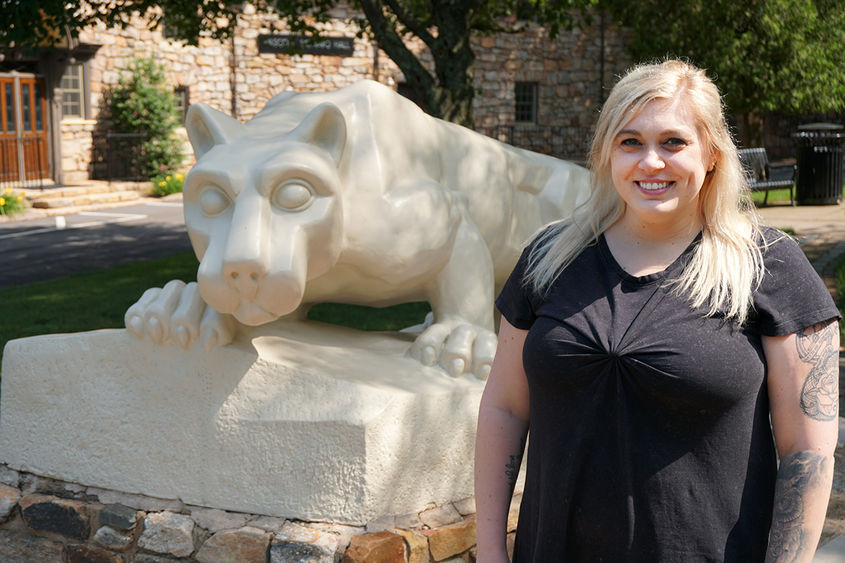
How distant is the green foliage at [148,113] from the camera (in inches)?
747

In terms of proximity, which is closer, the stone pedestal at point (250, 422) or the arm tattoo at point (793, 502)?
the arm tattoo at point (793, 502)

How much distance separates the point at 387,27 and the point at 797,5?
1079cm

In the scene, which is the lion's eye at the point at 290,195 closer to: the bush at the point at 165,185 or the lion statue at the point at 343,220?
the lion statue at the point at 343,220

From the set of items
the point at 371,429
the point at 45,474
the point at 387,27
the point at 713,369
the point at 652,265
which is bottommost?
the point at 45,474

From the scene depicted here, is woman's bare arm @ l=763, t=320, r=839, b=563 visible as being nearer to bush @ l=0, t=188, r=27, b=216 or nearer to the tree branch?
the tree branch

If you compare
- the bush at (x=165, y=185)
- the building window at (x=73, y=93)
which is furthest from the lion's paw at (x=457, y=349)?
the building window at (x=73, y=93)

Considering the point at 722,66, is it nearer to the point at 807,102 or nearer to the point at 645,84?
the point at 807,102

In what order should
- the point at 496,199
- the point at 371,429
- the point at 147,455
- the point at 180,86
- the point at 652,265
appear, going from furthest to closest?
the point at 180,86, the point at 496,199, the point at 147,455, the point at 371,429, the point at 652,265

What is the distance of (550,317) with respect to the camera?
1912mm

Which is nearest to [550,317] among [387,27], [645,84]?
[645,84]

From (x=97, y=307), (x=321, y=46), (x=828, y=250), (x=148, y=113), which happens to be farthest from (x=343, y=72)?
(x=97, y=307)

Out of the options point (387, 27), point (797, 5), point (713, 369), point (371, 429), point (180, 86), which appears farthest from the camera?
point (180, 86)

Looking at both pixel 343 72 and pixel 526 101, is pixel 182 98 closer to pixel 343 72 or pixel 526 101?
pixel 343 72

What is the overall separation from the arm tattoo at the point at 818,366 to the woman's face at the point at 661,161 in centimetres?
34
